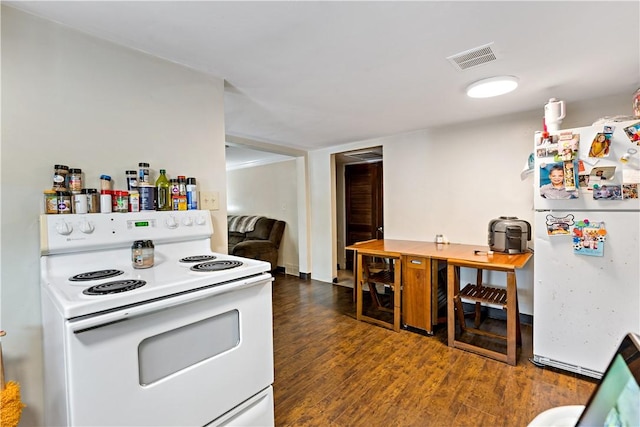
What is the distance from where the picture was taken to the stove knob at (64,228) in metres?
1.24

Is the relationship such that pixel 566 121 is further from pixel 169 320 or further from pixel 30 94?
pixel 30 94

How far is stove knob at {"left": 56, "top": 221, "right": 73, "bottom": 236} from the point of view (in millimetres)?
1240

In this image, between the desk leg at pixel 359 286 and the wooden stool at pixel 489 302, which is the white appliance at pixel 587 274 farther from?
the desk leg at pixel 359 286

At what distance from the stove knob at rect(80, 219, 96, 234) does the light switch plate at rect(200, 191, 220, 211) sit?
570 millimetres

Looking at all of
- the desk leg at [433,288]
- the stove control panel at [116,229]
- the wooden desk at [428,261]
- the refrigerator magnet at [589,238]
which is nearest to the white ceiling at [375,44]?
the stove control panel at [116,229]

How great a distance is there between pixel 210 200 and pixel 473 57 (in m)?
1.78

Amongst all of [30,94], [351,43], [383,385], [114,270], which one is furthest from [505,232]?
[30,94]

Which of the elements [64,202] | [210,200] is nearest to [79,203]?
[64,202]

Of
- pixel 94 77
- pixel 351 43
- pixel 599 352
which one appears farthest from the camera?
pixel 599 352

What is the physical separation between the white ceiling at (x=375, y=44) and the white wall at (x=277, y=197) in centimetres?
259

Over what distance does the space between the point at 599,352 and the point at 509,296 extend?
1.84 ft

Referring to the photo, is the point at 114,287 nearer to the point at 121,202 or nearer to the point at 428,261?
the point at 121,202

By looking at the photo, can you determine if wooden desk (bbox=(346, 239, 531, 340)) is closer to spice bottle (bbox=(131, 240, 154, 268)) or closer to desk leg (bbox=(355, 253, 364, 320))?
desk leg (bbox=(355, 253, 364, 320))

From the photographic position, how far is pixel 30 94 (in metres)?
1.24
